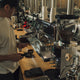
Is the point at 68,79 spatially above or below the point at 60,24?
below

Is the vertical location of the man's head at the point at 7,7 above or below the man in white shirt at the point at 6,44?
above

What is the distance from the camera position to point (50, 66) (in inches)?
69.9

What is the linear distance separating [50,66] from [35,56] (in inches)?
18.4

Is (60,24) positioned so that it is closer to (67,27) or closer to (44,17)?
(67,27)

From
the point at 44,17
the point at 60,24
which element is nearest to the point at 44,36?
the point at 44,17

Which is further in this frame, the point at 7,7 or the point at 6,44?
the point at 6,44

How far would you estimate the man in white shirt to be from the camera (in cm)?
137

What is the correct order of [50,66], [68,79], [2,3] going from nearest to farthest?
1. [68,79]
2. [2,3]
3. [50,66]

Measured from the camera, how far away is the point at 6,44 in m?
1.46

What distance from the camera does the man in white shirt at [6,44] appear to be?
137 centimetres

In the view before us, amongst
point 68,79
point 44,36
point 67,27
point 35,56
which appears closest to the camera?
point 68,79

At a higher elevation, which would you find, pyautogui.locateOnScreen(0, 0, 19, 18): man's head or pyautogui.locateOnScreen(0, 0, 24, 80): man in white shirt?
pyautogui.locateOnScreen(0, 0, 19, 18): man's head

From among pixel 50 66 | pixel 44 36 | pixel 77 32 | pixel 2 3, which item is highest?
pixel 2 3

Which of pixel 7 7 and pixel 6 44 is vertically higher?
pixel 7 7
